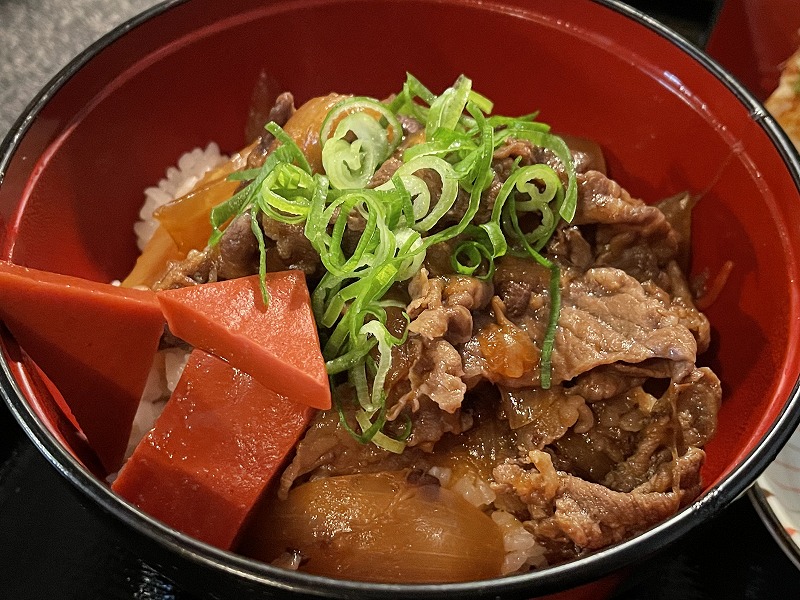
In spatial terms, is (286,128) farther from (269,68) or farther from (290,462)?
(290,462)

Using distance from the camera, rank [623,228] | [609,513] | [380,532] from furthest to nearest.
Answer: [623,228]
[380,532]
[609,513]

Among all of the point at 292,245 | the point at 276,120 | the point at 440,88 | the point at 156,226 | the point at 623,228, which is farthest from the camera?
the point at 440,88

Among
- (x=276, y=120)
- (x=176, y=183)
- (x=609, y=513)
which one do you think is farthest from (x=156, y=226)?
Result: (x=609, y=513)


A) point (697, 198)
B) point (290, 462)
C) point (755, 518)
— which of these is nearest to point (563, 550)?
point (290, 462)

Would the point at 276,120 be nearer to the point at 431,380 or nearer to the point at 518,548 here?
the point at 431,380

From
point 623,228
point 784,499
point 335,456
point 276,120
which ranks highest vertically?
point 276,120

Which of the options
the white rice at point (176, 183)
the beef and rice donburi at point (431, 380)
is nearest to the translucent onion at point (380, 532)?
the beef and rice donburi at point (431, 380)
